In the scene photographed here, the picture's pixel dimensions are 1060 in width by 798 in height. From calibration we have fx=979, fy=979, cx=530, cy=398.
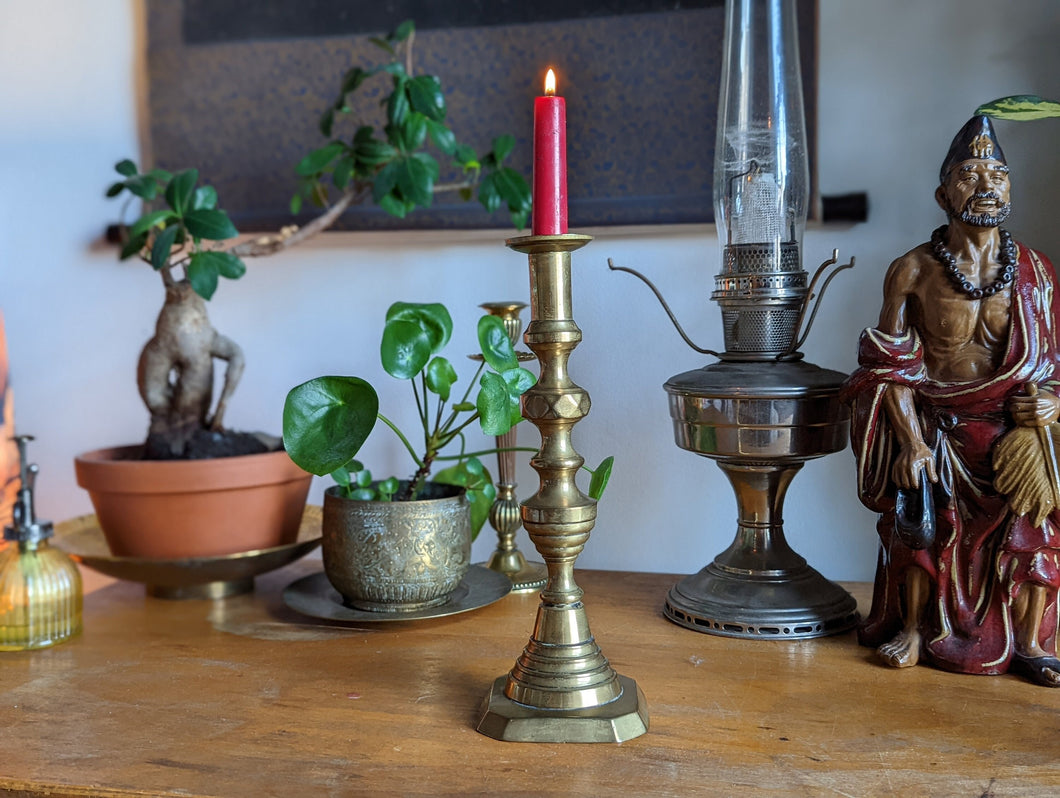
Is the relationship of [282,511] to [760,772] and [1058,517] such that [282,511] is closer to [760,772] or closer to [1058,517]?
[760,772]

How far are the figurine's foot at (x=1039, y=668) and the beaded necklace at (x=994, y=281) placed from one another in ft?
0.94

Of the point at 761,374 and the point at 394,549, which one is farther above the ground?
the point at 761,374

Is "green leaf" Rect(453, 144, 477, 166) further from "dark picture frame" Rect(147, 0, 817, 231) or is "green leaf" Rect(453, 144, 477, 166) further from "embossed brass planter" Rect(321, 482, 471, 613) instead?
"embossed brass planter" Rect(321, 482, 471, 613)

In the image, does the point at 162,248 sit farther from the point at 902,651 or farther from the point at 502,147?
the point at 902,651

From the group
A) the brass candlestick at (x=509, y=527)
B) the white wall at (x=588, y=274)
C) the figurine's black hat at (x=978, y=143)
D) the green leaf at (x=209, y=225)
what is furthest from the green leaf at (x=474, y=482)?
the figurine's black hat at (x=978, y=143)

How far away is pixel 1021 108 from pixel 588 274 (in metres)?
0.49

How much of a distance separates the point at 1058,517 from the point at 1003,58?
52cm

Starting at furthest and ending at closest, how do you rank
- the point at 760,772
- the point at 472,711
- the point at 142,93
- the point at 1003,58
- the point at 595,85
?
the point at 142,93
the point at 595,85
the point at 1003,58
the point at 472,711
the point at 760,772

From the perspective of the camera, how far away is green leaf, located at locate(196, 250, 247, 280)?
39.3 inches

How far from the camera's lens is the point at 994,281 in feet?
2.55

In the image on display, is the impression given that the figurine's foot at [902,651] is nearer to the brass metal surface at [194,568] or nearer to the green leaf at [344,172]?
the brass metal surface at [194,568]

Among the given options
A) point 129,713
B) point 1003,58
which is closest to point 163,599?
point 129,713

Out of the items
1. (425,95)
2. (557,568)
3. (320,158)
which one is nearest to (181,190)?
(320,158)

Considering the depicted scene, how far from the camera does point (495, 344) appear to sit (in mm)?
899
